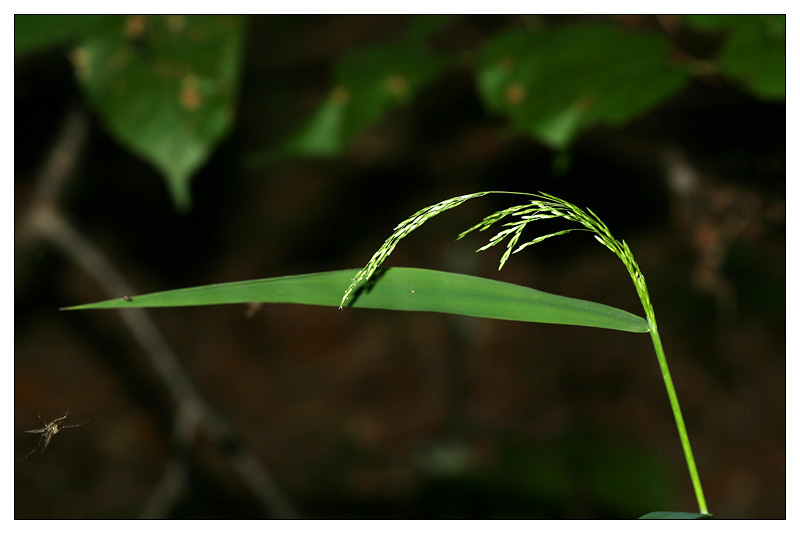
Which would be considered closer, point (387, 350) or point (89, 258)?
point (89, 258)

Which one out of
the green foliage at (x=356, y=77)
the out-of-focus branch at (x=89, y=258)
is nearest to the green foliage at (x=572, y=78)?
the green foliage at (x=356, y=77)

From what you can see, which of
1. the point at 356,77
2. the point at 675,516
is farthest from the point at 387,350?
the point at 675,516

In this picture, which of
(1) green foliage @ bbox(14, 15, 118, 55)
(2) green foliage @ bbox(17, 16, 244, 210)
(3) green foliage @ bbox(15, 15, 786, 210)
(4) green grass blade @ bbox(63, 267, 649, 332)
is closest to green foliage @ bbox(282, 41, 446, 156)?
(3) green foliage @ bbox(15, 15, 786, 210)

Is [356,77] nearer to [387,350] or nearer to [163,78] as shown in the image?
[163,78]

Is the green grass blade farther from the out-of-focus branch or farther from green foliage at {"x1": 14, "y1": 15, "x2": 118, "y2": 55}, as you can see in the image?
the out-of-focus branch

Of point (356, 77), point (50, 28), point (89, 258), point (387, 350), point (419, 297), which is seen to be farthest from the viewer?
point (387, 350)
